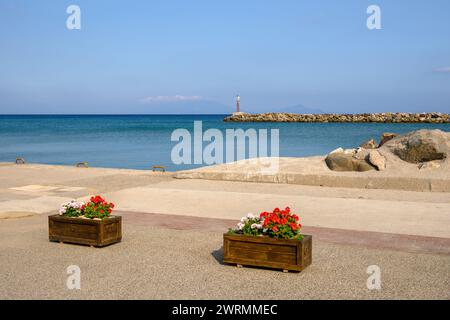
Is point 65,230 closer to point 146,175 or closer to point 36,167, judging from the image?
point 146,175

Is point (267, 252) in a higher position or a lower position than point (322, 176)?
lower

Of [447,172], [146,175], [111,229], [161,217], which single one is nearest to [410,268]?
[111,229]

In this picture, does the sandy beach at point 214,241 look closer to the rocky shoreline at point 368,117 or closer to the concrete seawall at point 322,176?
the concrete seawall at point 322,176

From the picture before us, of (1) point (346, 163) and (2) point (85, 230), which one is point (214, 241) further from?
(1) point (346, 163)

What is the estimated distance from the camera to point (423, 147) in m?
17.8

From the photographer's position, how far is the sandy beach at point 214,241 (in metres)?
6.96

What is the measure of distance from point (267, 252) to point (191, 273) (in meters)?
1.13

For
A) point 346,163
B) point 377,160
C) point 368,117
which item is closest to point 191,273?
point 346,163

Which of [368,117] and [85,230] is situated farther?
[368,117]

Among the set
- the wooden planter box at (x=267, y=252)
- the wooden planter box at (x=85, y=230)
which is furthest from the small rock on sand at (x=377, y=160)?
the wooden planter box at (x=85, y=230)

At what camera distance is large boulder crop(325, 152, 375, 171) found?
17.8 meters

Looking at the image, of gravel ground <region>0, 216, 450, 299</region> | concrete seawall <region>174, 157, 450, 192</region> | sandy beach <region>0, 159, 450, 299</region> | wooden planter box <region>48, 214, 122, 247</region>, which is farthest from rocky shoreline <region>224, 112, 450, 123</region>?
wooden planter box <region>48, 214, 122, 247</region>

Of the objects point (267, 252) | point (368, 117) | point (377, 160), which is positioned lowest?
point (267, 252)

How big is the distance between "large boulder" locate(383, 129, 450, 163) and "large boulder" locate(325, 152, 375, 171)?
1.39 meters
